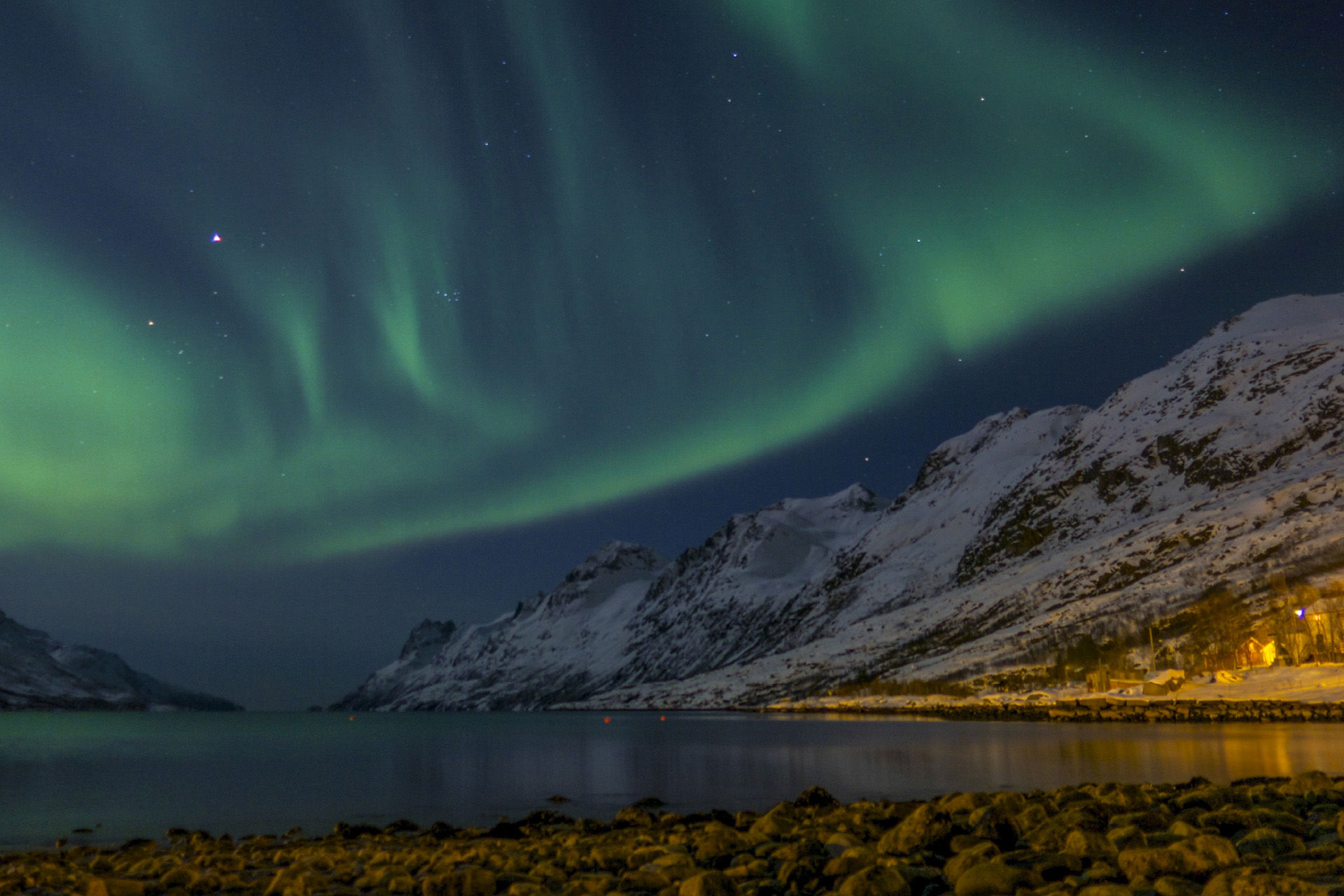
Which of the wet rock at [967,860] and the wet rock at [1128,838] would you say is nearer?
the wet rock at [967,860]

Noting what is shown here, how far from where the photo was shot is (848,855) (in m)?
19.5

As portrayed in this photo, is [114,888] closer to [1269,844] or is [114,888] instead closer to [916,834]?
[916,834]

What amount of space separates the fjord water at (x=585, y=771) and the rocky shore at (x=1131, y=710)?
623cm

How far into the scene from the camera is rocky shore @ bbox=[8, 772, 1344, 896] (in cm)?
1656

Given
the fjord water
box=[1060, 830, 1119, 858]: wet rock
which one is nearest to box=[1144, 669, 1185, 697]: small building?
the fjord water

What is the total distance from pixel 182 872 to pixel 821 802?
2351 cm

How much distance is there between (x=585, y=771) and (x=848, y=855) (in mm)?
59779

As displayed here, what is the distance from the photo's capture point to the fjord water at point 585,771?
158 feet

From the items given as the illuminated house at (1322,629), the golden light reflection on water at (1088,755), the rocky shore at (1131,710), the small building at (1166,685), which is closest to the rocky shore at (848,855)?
the golden light reflection on water at (1088,755)

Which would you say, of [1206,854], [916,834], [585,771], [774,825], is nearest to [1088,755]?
[585,771]

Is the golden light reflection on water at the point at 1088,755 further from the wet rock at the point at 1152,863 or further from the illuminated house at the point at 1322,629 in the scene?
the illuminated house at the point at 1322,629

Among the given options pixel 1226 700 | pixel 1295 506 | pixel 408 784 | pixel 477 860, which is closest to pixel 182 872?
pixel 477 860

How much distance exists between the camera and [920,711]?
164000 mm

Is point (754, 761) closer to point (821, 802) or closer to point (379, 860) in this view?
point (821, 802)
